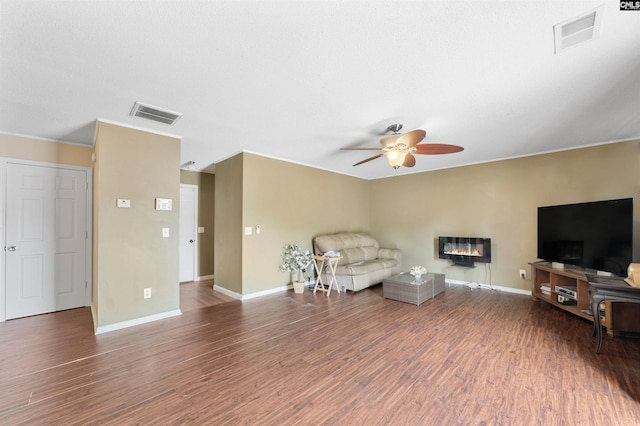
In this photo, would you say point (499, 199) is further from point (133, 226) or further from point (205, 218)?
point (205, 218)

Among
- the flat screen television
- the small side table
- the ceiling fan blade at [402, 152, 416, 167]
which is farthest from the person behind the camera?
the small side table

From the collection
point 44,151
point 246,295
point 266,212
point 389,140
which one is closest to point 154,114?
point 44,151

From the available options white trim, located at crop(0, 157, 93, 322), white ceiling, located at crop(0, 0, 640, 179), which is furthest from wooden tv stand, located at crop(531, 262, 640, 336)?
white trim, located at crop(0, 157, 93, 322)

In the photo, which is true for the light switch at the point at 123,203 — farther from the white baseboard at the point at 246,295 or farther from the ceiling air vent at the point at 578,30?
the ceiling air vent at the point at 578,30

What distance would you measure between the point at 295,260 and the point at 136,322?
8.48ft

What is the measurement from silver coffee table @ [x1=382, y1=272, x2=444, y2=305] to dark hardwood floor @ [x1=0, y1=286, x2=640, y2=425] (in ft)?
1.47

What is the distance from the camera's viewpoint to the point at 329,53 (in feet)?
6.56

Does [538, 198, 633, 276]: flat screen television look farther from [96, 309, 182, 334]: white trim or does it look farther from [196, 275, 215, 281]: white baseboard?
[196, 275, 215, 281]: white baseboard

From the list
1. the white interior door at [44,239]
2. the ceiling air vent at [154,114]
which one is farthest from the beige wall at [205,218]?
the ceiling air vent at [154,114]

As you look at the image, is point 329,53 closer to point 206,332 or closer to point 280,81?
point 280,81

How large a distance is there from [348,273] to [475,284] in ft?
9.03

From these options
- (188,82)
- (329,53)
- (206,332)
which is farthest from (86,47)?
(206,332)

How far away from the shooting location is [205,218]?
6125 mm

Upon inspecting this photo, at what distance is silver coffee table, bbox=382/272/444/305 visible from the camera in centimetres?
410
